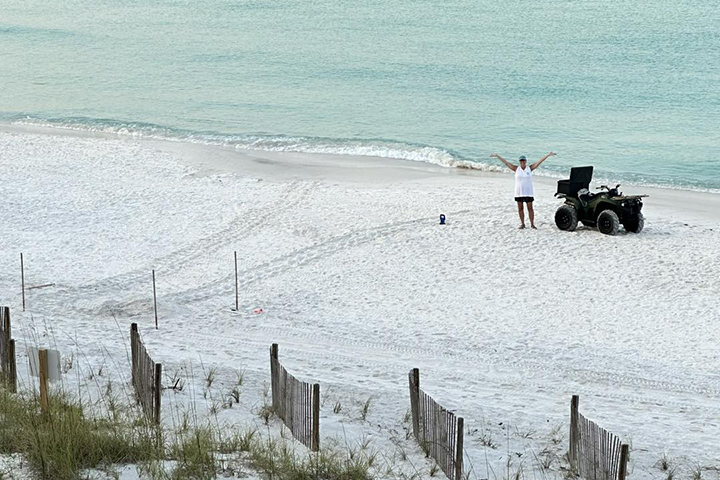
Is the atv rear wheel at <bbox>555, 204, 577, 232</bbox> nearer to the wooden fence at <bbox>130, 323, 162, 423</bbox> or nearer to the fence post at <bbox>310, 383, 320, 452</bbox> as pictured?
the wooden fence at <bbox>130, 323, 162, 423</bbox>

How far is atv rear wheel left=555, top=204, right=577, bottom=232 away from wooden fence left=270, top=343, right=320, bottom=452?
9.79 m

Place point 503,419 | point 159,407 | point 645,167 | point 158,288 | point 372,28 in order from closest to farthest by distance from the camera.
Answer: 1. point 159,407
2. point 503,419
3. point 158,288
4. point 645,167
5. point 372,28

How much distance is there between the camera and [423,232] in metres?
17.5

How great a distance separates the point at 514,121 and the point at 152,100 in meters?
13.7

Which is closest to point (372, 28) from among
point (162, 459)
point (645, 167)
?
point (645, 167)

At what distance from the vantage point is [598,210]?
1738cm

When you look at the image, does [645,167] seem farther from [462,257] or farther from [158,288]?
[158,288]

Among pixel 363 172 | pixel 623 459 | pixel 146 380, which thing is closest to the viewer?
pixel 623 459

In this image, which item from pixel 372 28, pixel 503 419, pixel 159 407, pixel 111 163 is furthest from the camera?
pixel 372 28

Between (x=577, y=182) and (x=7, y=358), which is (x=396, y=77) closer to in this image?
(x=577, y=182)

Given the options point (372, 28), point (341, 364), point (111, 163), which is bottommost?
point (341, 364)

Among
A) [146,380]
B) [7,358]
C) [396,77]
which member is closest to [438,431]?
[146,380]

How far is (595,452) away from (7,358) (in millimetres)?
4984

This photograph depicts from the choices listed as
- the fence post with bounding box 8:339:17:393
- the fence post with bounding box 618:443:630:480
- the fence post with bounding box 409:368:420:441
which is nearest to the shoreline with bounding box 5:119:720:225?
the fence post with bounding box 409:368:420:441
